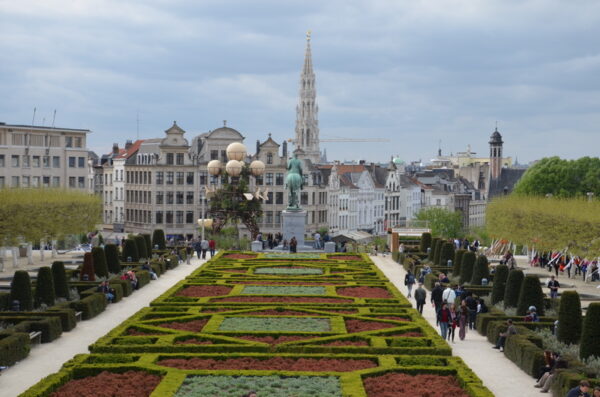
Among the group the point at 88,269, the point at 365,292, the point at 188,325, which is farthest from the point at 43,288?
the point at 365,292

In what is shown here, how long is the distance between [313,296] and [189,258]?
21.5 metres

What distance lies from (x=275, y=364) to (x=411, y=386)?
13.8 feet

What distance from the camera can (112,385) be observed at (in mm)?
23203

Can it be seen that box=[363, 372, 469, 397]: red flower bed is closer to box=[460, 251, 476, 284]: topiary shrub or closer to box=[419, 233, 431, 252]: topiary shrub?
box=[460, 251, 476, 284]: topiary shrub

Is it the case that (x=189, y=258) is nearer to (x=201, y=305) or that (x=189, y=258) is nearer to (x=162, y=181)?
(x=201, y=305)

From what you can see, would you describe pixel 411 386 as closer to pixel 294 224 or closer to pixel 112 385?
pixel 112 385

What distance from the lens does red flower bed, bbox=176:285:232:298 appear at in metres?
41.0

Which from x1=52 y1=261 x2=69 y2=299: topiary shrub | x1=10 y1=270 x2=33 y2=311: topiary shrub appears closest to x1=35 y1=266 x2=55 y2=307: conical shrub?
x1=10 y1=270 x2=33 y2=311: topiary shrub

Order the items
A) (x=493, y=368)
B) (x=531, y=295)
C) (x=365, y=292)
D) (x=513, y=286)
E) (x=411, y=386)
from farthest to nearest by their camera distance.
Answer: (x=365, y=292)
(x=513, y=286)
(x=531, y=295)
(x=493, y=368)
(x=411, y=386)

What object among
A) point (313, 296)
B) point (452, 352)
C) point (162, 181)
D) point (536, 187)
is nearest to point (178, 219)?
point (162, 181)

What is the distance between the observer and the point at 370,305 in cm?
3719

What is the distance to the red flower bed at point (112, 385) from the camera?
22.4 metres

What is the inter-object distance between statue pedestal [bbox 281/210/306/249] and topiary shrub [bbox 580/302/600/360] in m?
41.1

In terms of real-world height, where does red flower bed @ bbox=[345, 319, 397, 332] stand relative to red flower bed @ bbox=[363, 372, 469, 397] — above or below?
above
